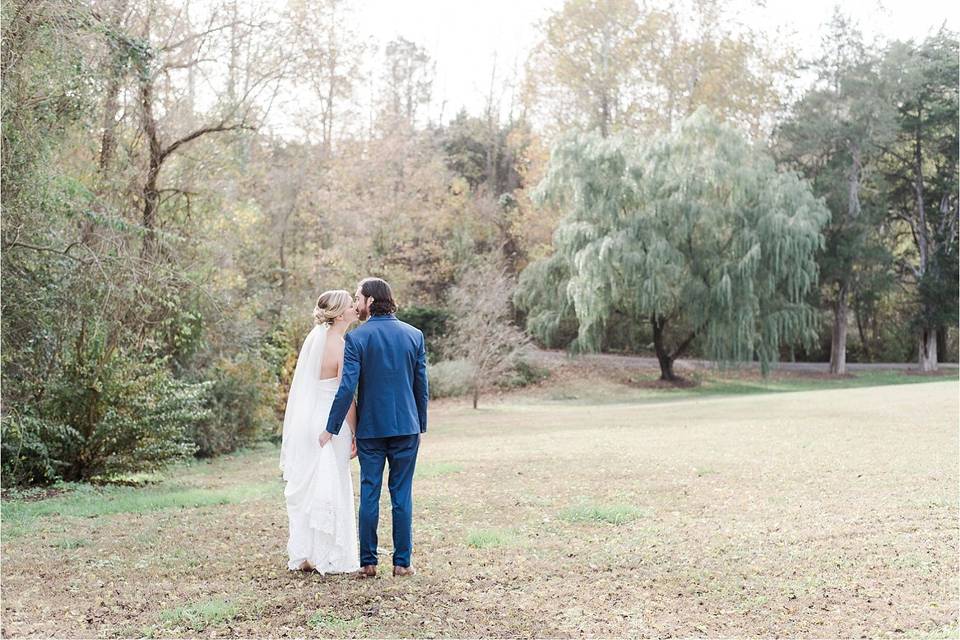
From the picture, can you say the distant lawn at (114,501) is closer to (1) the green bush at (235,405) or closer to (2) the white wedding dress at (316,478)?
(2) the white wedding dress at (316,478)

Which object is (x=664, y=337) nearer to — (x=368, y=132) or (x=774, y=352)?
(x=774, y=352)

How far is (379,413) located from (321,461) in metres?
0.52

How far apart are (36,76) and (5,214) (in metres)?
1.42

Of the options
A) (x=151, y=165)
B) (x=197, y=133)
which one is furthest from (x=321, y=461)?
(x=197, y=133)

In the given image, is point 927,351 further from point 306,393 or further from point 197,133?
point 306,393

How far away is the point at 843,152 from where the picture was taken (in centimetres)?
3519

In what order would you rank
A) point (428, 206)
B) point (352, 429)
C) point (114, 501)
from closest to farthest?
1. point (352, 429)
2. point (114, 501)
3. point (428, 206)

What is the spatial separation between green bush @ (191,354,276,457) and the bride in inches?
364

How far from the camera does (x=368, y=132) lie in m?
35.0

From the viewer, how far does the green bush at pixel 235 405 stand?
14.6 meters

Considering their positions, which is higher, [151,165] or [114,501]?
[151,165]

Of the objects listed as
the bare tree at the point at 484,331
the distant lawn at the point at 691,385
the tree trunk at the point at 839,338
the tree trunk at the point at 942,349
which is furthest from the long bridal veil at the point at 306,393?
the tree trunk at the point at 942,349

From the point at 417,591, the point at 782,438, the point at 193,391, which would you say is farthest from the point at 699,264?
the point at 417,591

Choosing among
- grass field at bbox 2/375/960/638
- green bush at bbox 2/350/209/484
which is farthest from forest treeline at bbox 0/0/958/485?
grass field at bbox 2/375/960/638
